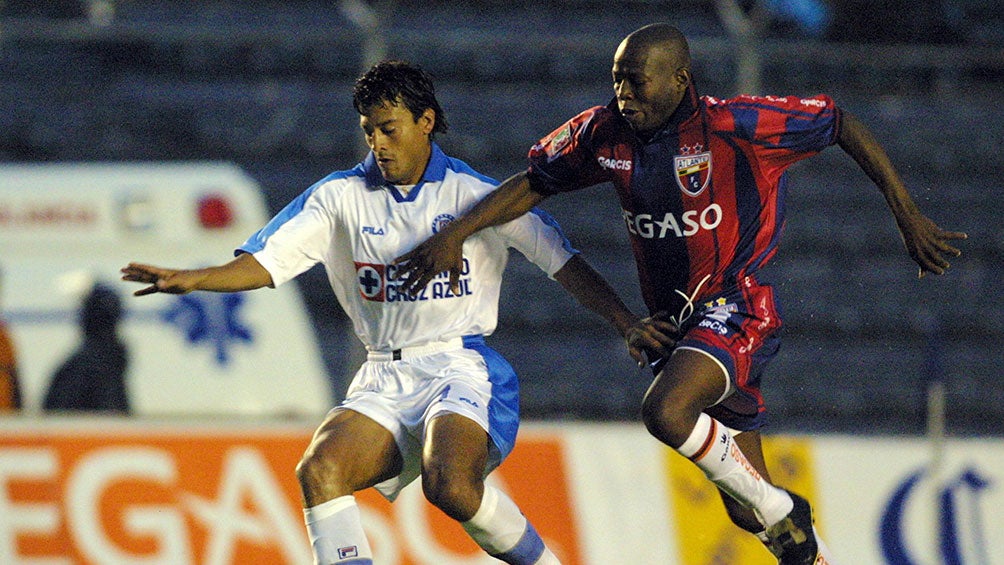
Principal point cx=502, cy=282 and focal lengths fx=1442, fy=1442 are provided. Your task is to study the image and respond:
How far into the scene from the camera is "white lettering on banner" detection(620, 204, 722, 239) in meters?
4.87

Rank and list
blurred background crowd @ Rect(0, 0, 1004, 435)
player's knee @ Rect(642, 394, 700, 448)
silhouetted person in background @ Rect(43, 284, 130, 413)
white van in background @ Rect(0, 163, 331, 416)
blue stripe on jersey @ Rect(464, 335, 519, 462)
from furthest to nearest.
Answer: blurred background crowd @ Rect(0, 0, 1004, 435), white van in background @ Rect(0, 163, 331, 416), silhouetted person in background @ Rect(43, 284, 130, 413), blue stripe on jersey @ Rect(464, 335, 519, 462), player's knee @ Rect(642, 394, 700, 448)

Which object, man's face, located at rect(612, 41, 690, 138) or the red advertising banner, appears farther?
the red advertising banner

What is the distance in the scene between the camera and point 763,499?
4934 mm

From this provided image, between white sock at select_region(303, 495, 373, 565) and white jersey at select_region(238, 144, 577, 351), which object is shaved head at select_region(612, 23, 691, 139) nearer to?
white jersey at select_region(238, 144, 577, 351)

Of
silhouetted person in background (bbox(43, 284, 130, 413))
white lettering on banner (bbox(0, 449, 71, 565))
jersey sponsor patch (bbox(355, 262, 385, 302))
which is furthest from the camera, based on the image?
silhouetted person in background (bbox(43, 284, 130, 413))

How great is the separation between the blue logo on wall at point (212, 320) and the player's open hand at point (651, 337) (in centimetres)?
400

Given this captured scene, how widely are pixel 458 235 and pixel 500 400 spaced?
602mm

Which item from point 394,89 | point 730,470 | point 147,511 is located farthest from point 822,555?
point 147,511

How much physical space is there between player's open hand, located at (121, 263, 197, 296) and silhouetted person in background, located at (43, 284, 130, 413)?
12.5 ft

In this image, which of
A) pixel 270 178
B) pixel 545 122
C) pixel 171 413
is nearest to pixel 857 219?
pixel 545 122

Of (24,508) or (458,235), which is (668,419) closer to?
(458,235)

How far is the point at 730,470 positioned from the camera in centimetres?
483

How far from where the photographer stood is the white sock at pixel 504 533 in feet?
15.5

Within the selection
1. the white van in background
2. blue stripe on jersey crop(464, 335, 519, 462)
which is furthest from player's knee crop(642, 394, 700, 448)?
the white van in background
